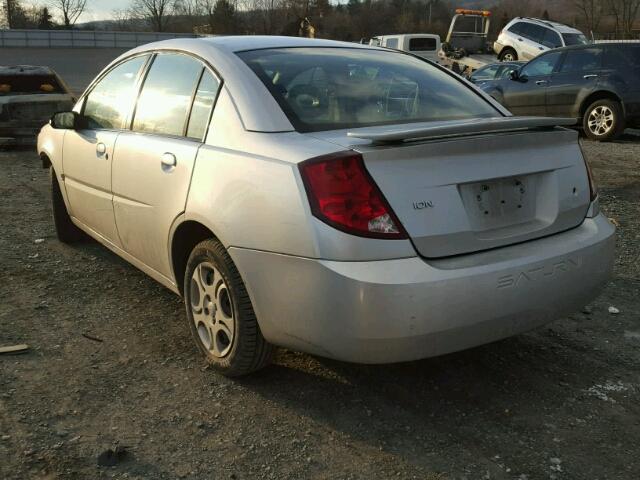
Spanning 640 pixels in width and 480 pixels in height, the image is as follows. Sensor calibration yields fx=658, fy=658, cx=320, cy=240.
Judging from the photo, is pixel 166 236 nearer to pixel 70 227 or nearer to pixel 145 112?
pixel 145 112

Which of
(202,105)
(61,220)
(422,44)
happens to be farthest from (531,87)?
(422,44)

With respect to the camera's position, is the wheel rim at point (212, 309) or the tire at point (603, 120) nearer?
the wheel rim at point (212, 309)

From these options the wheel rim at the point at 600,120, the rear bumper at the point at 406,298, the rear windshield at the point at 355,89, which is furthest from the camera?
the wheel rim at the point at 600,120

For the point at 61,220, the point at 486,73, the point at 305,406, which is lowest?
the point at 305,406

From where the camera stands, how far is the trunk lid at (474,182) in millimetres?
2494

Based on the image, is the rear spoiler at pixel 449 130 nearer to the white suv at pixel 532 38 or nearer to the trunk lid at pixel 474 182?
the trunk lid at pixel 474 182

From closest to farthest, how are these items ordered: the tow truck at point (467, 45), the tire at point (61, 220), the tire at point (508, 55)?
1. the tire at point (61, 220)
2. the tire at point (508, 55)
3. the tow truck at point (467, 45)

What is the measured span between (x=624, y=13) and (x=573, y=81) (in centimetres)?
4411

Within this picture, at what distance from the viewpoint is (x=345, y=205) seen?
246cm

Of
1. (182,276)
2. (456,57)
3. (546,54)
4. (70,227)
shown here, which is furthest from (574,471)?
(456,57)

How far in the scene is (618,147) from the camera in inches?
411

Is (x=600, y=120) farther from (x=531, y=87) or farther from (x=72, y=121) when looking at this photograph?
(x=72, y=121)

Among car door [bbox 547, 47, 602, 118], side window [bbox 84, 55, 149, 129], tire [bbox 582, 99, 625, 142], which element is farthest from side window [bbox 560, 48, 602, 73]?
side window [bbox 84, 55, 149, 129]

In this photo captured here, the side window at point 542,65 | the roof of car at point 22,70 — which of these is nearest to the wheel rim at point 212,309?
the roof of car at point 22,70
